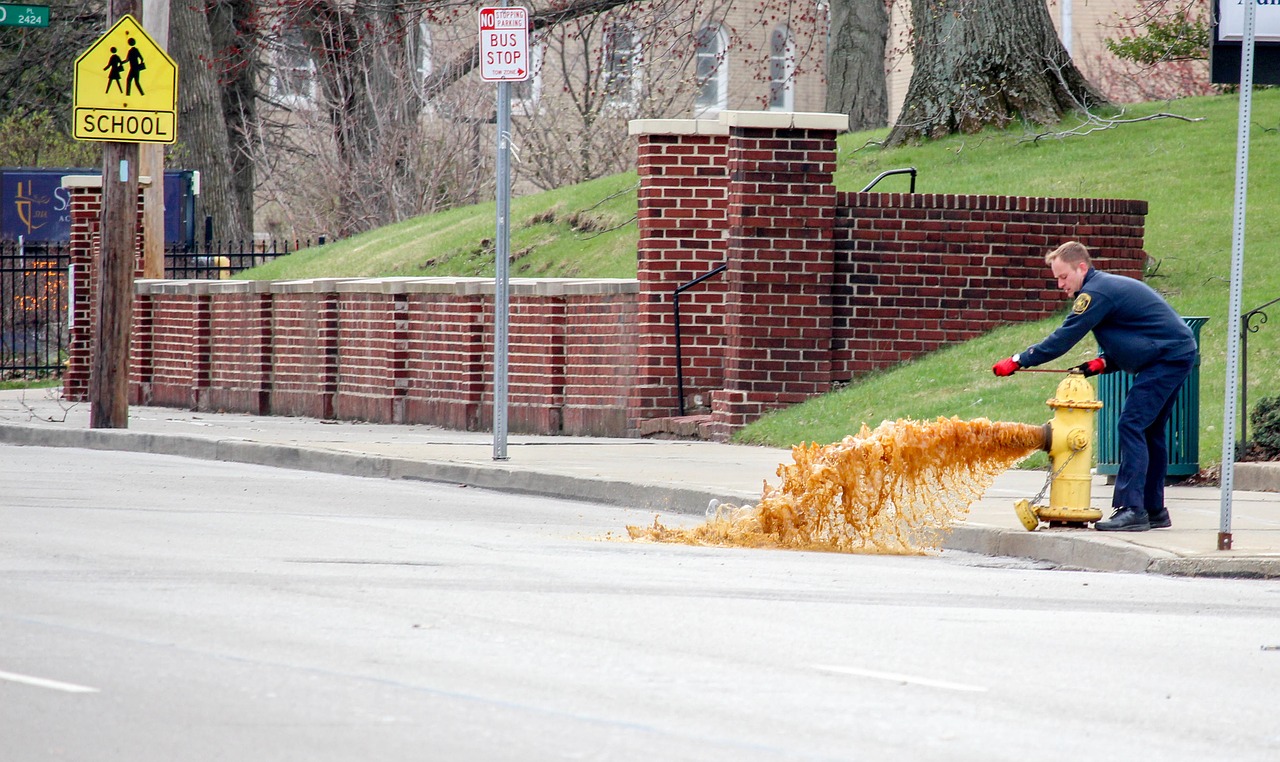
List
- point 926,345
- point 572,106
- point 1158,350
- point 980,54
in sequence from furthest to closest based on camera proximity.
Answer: point 572,106 < point 980,54 < point 926,345 < point 1158,350

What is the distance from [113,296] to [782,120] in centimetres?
674

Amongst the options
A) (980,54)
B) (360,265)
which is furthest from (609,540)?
(360,265)

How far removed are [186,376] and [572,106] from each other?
1642 centimetres

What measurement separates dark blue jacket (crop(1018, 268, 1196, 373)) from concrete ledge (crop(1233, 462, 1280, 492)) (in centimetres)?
264

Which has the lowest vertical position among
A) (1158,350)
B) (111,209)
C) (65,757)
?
(65,757)

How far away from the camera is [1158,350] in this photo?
1063 centimetres

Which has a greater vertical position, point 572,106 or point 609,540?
point 572,106

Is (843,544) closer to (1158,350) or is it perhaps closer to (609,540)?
(609,540)

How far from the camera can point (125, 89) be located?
1859 centimetres

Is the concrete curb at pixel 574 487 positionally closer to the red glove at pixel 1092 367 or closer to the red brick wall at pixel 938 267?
the red glove at pixel 1092 367

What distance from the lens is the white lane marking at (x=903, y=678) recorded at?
6324 millimetres

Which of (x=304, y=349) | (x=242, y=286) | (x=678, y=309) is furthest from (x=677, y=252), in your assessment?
(x=242, y=286)

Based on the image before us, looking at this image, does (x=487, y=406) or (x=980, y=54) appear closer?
(x=487, y=406)

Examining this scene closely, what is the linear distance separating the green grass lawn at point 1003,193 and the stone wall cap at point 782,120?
2.24 m
